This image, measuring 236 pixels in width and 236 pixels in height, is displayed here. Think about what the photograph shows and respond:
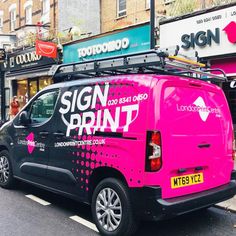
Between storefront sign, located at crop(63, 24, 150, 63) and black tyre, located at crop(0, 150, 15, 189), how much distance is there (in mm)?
7486

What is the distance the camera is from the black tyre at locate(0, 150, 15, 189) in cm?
657

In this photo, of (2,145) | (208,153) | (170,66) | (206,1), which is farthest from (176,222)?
(206,1)

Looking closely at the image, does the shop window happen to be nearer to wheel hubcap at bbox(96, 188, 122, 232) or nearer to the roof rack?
the roof rack

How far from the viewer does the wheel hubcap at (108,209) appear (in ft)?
14.2

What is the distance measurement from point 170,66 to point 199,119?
762mm

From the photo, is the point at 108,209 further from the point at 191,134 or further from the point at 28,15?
the point at 28,15

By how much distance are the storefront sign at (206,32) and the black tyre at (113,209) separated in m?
6.64

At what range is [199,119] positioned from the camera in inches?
180

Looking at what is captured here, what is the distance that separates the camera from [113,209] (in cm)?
438

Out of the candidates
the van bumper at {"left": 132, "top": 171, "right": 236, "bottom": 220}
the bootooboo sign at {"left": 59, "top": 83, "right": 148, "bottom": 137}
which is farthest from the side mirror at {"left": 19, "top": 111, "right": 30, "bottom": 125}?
the van bumper at {"left": 132, "top": 171, "right": 236, "bottom": 220}

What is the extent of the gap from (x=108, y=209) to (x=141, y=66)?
1785 mm

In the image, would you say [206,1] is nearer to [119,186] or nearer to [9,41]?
[119,186]

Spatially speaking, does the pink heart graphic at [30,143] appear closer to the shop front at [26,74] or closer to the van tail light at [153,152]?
the van tail light at [153,152]

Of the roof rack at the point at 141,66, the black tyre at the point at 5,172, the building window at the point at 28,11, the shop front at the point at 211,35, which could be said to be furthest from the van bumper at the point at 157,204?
the building window at the point at 28,11
